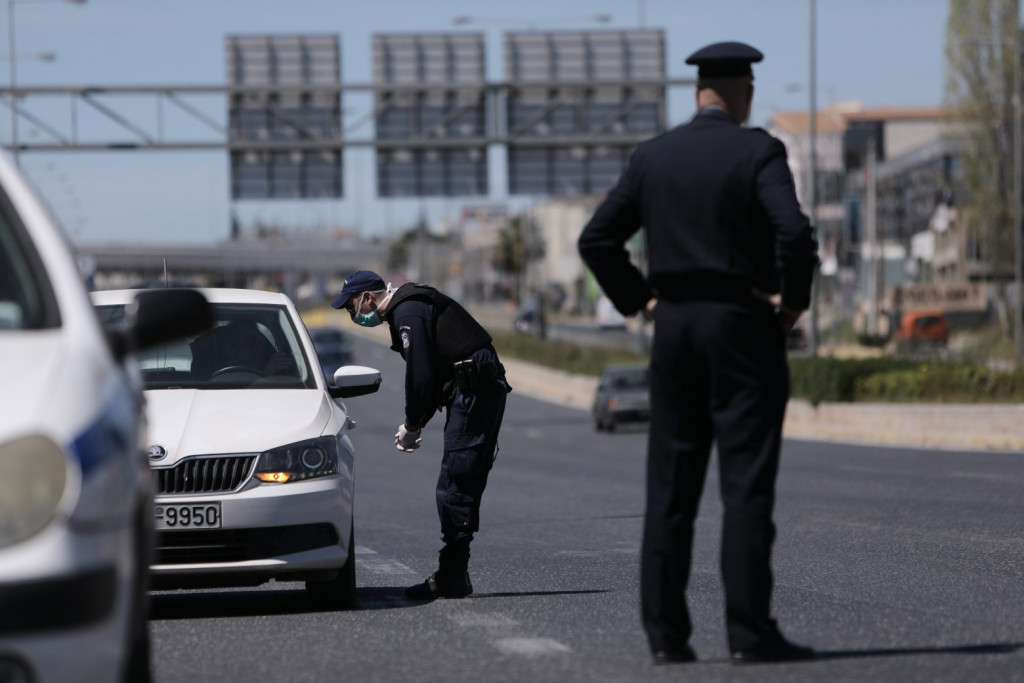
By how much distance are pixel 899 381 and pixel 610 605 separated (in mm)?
27718

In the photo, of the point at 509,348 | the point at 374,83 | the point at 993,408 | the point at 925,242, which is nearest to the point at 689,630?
the point at 993,408

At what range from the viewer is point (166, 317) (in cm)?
516

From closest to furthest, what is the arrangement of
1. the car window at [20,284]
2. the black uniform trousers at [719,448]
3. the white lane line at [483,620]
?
the car window at [20,284] → the black uniform trousers at [719,448] → the white lane line at [483,620]

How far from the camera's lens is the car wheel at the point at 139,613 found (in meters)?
4.72

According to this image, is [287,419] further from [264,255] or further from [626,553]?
[264,255]

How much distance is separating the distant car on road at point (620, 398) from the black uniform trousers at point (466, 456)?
32.5 metres

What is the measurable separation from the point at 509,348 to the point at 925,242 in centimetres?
2278

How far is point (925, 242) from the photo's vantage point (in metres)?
88.6

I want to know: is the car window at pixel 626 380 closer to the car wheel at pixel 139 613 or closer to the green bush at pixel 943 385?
the green bush at pixel 943 385

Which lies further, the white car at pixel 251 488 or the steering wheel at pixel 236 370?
the steering wheel at pixel 236 370

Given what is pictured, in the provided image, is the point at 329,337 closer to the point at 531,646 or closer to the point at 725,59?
the point at 531,646

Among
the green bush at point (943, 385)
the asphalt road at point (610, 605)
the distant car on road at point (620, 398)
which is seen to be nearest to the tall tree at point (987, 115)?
the distant car on road at point (620, 398)

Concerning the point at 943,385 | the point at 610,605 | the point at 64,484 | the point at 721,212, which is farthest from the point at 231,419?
the point at 943,385

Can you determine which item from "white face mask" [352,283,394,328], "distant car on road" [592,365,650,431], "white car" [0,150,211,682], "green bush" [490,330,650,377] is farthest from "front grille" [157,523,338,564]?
"green bush" [490,330,650,377]
